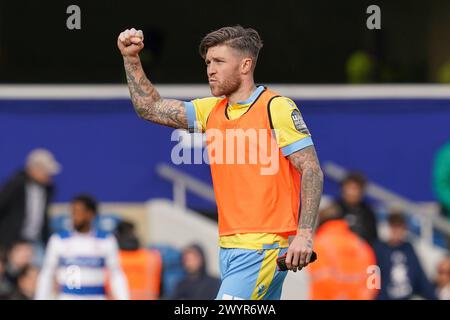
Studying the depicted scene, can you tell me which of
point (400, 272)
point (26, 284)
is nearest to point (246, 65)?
point (400, 272)

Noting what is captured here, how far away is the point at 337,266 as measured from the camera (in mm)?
13344

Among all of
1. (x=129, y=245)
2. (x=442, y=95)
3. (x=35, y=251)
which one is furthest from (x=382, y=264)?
(x=442, y=95)

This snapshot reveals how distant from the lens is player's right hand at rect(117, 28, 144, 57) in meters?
7.93

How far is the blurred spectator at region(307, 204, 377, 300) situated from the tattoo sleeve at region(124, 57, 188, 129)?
515cm

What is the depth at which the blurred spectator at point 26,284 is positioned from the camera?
14014mm

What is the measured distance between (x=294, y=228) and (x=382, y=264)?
6367 millimetres

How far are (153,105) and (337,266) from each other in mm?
5396

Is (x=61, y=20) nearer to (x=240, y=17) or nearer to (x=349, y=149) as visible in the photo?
(x=240, y=17)

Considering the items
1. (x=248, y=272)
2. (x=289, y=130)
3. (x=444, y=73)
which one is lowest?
(x=444, y=73)

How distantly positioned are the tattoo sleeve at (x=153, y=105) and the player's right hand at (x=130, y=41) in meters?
0.20

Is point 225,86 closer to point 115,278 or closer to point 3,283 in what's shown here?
point 115,278
